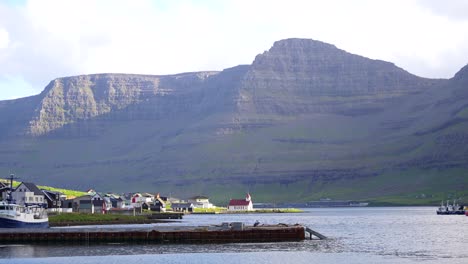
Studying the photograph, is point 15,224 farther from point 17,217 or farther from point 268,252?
point 268,252

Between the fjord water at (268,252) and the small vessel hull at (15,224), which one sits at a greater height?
the small vessel hull at (15,224)

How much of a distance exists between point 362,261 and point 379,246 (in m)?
21.7

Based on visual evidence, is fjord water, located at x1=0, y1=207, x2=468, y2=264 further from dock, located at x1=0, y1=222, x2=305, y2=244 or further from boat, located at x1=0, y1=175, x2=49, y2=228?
boat, located at x1=0, y1=175, x2=49, y2=228

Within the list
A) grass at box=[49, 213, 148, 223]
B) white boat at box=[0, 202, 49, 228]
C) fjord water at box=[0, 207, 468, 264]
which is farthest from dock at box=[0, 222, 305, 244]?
grass at box=[49, 213, 148, 223]

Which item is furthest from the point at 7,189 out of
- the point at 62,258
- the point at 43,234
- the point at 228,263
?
the point at 228,263

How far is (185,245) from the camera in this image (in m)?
123

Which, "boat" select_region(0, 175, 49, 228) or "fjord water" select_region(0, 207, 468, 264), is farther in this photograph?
"boat" select_region(0, 175, 49, 228)

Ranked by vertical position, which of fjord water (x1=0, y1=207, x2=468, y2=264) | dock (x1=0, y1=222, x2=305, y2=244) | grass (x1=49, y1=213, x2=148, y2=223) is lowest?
fjord water (x1=0, y1=207, x2=468, y2=264)

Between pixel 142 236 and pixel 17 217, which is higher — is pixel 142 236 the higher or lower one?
the lower one

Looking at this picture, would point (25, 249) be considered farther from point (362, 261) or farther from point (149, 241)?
point (362, 261)

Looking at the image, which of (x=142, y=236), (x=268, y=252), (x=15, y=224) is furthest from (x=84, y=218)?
(x=268, y=252)

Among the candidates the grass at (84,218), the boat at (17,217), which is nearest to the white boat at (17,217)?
the boat at (17,217)

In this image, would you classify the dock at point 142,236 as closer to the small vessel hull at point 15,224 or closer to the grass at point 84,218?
the small vessel hull at point 15,224

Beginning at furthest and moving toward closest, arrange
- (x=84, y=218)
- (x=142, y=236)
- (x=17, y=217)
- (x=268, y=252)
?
(x=84, y=218) → (x=17, y=217) → (x=142, y=236) → (x=268, y=252)
